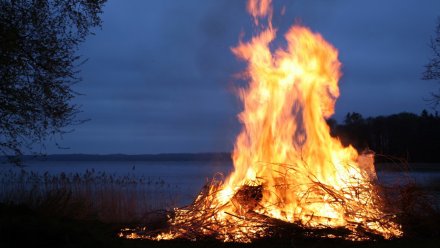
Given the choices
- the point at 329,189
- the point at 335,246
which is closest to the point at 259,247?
the point at 335,246

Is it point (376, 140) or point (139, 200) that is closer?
point (139, 200)

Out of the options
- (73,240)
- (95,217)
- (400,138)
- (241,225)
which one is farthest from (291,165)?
(400,138)

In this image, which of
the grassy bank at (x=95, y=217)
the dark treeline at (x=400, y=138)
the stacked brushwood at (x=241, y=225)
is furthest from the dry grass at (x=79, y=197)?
the dark treeline at (x=400, y=138)

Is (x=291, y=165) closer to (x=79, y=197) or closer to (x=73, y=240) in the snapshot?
(x=73, y=240)

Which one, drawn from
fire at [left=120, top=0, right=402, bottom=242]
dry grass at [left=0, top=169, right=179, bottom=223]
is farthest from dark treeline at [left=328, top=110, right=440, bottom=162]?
fire at [left=120, top=0, right=402, bottom=242]

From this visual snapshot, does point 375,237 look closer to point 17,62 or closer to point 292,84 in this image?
point 292,84

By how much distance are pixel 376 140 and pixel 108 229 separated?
124 feet

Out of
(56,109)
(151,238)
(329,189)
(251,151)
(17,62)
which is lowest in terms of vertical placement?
(151,238)

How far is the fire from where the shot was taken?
362 inches

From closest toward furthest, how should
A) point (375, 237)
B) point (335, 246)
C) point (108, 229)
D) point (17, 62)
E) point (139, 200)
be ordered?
point (335, 246), point (375, 237), point (108, 229), point (17, 62), point (139, 200)

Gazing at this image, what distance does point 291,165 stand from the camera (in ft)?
32.1

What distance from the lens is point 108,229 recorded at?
1036 cm

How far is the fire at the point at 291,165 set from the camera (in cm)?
920

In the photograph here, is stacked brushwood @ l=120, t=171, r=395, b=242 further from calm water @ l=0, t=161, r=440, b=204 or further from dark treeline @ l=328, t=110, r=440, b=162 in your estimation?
dark treeline @ l=328, t=110, r=440, b=162
